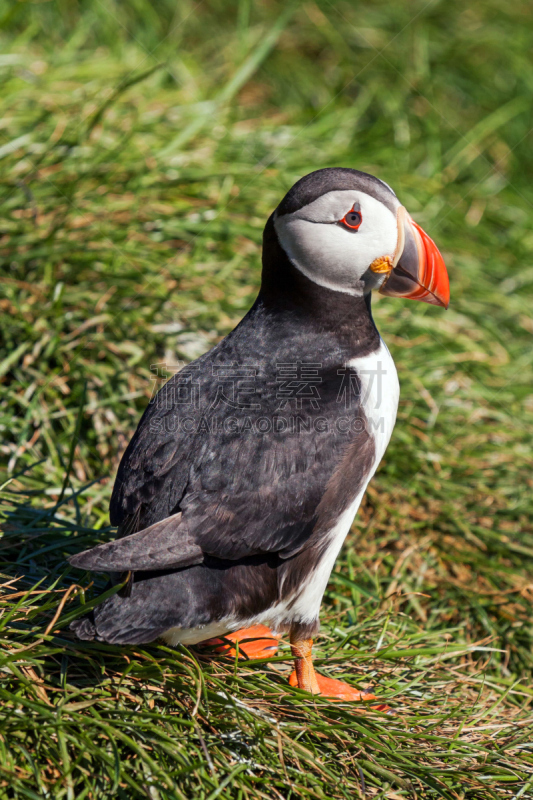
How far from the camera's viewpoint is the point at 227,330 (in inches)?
192

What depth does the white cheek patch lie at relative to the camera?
298 centimetres

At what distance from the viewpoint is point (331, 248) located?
302 cm

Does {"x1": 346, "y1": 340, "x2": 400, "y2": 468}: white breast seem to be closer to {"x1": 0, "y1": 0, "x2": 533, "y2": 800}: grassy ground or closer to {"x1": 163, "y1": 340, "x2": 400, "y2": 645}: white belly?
{"x1": 163, "y1": 340, "x2": 400, "y2": 645}: white belly

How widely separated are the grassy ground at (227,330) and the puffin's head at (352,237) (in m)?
1.41

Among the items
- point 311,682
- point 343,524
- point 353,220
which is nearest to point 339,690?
point 311,682

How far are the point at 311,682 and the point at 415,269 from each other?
168 cm

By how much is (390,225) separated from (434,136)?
435 centimetres

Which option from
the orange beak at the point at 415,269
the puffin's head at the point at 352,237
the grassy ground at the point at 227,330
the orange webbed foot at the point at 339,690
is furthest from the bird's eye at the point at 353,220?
the orange webbed foot at the point at 339,690

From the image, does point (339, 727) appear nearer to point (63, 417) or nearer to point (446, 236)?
point (63, 417)

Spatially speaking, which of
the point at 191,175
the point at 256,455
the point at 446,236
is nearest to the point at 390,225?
the point at 256,455

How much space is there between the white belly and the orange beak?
31 cm

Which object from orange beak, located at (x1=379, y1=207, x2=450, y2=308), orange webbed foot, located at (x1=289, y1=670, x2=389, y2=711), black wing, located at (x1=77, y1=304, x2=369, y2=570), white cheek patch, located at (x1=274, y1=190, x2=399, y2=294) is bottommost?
orange webbed foot, located at (x1=289, y1=670, x2=389, y2=711)

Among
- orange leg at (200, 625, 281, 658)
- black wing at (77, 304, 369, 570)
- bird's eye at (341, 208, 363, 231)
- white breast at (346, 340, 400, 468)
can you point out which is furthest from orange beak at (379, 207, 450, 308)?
orange leg at (200, 625, 281, 658)

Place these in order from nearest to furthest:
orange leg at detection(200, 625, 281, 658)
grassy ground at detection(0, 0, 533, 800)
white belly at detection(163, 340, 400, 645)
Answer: grassy ground at detection(0, 0, 533, 800)
white belly at detection(163, 340, 400, 645)
orange leg at detection(200, 625, 281, 658)
